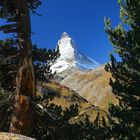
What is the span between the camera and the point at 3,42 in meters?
16.2

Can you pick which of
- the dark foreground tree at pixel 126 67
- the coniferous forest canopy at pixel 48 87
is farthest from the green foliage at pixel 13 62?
the dark foreground tree at pixel 126 67

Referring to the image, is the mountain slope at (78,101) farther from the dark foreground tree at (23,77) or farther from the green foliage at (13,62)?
the dark foreground tree at (23,77)

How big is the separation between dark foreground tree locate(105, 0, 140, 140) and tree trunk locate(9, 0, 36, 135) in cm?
772

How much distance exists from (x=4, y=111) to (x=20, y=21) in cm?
379

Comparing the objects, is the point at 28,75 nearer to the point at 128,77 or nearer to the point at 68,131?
the point at 68,131

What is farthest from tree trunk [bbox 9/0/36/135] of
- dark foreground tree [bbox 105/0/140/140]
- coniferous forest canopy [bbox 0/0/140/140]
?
dark foreground tree [bbox 105/0/140/140]

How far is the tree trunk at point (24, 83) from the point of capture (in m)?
13.1

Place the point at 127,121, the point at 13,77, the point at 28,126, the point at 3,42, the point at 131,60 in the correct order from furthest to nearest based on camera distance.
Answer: the point at 131,60 < the point at 127,121 < the point at 3,42 < the point at 13,77 < the point at 28,126

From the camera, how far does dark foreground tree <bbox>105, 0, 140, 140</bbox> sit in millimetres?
20844

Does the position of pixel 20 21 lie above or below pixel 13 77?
above

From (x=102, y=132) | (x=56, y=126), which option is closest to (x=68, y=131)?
(x=56, y=126)

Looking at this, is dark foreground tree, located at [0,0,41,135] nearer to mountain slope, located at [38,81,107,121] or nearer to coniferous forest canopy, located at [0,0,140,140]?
coniferous forest canopy, located at [0,0,140,140]

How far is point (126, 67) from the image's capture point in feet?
75.4

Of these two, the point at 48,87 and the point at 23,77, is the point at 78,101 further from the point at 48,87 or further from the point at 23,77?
the point at 23,77
